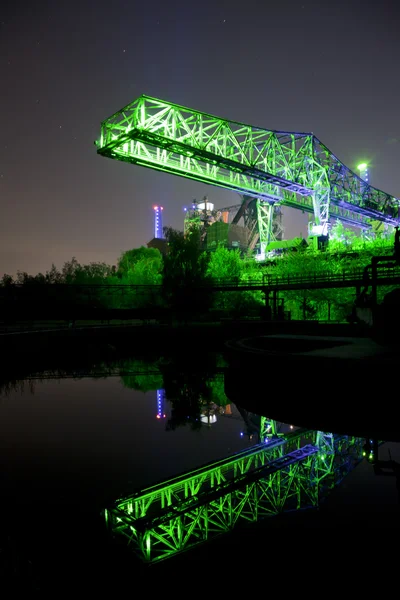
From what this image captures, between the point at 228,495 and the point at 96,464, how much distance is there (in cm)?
225

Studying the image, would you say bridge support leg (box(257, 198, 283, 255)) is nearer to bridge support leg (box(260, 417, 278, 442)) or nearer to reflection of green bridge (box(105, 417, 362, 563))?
bridge support leg (box(260, 417, 278, 442))

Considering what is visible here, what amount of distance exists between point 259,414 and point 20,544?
18.5ft

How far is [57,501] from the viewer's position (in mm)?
4289

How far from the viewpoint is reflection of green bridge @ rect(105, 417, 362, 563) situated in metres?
3.66

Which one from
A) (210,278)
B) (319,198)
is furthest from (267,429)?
(319,198)

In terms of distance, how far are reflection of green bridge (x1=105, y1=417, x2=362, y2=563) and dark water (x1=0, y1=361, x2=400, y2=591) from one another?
192 millimetres

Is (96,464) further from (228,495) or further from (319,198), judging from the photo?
(319,198)

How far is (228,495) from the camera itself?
14.4 feet

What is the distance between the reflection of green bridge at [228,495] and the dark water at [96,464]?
19cm

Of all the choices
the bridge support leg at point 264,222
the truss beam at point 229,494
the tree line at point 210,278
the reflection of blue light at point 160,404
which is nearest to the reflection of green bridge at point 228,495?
the truss beam at point 229,494

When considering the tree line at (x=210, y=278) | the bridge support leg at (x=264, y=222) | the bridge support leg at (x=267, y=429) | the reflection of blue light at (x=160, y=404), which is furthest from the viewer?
the bridge support leg at (x=264, y=222)

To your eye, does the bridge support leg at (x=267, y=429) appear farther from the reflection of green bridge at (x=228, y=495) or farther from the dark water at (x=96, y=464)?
the reflection of green bridge at (x=228, y=495)

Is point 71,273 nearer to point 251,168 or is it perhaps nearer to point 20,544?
point 251,168

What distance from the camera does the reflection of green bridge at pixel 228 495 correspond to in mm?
3662
